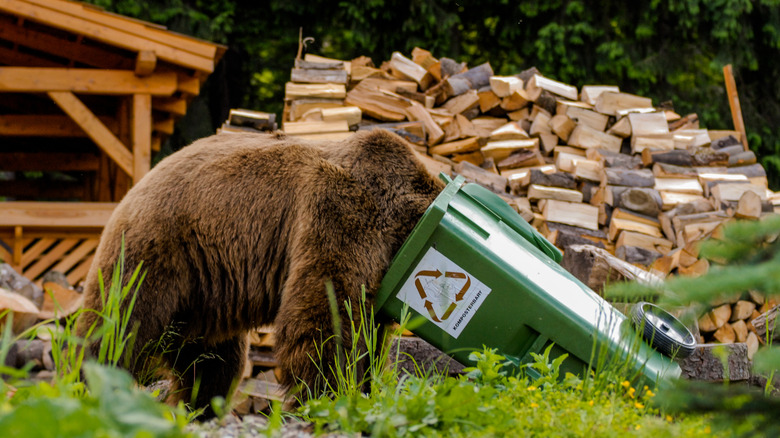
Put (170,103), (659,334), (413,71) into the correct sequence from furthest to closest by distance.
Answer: (170,103)
(413,71)
(659,334)

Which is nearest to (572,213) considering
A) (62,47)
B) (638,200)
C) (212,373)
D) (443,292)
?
(638,200)

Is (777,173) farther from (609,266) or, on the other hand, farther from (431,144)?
(609,266)

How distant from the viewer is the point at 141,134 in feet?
25.8

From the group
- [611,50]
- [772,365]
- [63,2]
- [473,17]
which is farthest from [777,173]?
[772,365]

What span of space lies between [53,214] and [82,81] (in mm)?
1472

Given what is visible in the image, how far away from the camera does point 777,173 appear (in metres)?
13.3

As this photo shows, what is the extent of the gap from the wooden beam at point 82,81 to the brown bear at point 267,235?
16.2 feet

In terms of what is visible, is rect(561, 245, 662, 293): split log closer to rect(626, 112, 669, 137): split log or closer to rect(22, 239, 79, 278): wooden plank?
rect(626, 112, 669, 137): split log

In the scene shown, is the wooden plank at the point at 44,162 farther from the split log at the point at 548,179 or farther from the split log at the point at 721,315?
the split log at the point at 721,315

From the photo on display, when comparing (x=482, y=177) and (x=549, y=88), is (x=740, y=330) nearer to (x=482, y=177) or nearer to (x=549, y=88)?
(x=482, y=177)

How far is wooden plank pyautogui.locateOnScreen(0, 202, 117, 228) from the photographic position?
7.41 metres

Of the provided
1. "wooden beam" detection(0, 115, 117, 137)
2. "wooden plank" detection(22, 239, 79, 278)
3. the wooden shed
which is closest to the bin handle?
the wooden shed

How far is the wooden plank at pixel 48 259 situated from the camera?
7.47 m

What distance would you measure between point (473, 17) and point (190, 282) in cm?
1275
